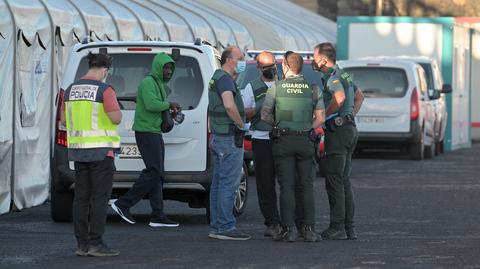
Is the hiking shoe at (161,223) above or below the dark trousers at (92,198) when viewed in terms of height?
below

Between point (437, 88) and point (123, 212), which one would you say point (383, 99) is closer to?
point (437, 88)

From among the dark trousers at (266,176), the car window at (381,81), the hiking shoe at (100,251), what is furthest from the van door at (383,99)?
the hiking shoe at (100,251)

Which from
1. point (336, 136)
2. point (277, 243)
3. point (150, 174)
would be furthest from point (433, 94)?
point (277, 243)

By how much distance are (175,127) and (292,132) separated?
166 cm

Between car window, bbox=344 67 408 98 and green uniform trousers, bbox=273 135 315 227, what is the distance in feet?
50.0

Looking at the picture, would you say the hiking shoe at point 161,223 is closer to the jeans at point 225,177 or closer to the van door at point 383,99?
the jeans at point 225,177

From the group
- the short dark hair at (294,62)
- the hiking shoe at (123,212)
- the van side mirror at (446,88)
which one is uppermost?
the short dark hair at (294,62)

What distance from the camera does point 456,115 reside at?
34.5 metres

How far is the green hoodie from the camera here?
1412 centimetres

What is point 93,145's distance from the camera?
12000mm

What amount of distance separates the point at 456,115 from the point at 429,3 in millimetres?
40812

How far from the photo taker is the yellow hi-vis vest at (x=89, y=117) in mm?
12023

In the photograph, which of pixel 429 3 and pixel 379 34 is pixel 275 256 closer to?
pixel 379 34

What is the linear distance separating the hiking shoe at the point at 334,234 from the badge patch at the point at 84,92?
269 cm
